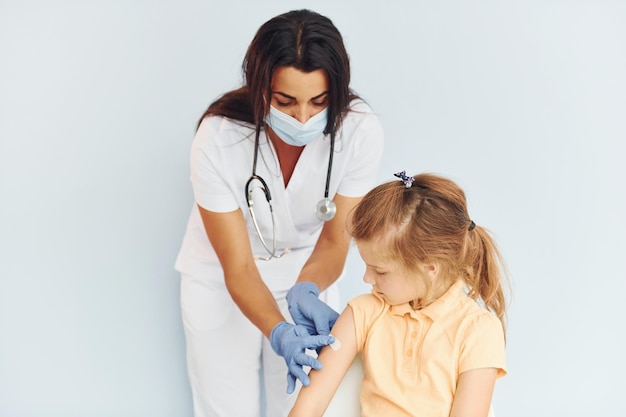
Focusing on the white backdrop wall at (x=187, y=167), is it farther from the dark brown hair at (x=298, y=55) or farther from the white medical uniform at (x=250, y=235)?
the dark brown hair at (x=298, y=55)

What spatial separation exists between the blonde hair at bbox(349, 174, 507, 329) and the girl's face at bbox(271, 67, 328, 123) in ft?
0.99

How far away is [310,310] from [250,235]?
1.48ft

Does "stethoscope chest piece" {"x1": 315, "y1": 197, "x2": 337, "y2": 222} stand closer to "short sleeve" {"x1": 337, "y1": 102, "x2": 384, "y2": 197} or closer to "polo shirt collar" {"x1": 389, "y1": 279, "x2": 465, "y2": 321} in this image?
"short sleeve" {"x1": 337, "y1": 102, "x2": 384, "y2": 197}

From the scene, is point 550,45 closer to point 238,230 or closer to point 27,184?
point 238,230

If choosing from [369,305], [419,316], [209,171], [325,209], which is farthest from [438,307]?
[209,171]

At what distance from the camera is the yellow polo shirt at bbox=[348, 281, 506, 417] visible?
157 centimetres

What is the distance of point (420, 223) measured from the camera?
158cm

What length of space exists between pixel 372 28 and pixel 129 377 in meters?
1.34

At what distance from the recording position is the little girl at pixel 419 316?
5.16 feet

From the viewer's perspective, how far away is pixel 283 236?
2172mm

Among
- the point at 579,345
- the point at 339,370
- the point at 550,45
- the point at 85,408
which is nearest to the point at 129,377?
the point at 85,408

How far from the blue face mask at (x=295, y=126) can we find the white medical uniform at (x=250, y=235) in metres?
0.12

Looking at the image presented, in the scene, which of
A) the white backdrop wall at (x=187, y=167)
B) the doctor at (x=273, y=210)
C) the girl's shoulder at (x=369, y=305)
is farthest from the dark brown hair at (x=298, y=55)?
the white backdrop wall at (x=187, y=167)

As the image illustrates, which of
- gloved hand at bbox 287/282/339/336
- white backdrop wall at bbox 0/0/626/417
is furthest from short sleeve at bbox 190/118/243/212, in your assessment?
white backdrop wall at bbox 0/0/626/417
